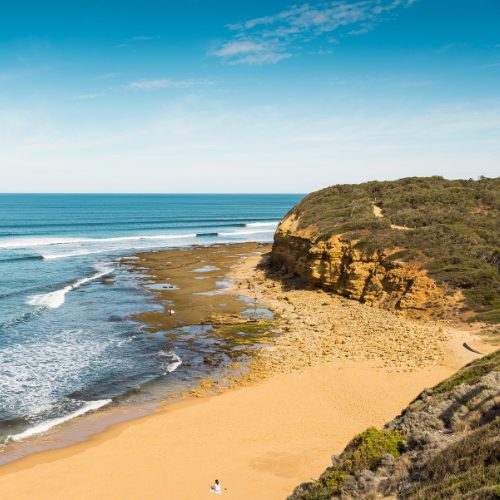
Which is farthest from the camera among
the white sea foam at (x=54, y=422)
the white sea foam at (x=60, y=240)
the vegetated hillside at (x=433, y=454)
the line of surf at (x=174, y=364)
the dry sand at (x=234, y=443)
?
the white sea foam at (x=60, y=240)

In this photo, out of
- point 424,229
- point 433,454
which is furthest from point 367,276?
point 433,454

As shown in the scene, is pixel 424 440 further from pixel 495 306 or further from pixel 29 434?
pixel 495 306

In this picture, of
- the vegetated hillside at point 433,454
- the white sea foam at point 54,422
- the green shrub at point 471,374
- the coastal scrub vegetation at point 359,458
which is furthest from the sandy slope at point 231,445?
the green shrub at point 471,374

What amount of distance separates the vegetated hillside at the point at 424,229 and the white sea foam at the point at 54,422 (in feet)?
60.2

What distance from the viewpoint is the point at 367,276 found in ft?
89.0

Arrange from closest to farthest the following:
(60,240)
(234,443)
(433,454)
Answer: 1. (433,454)
2. (234,443)
3. (60,240)

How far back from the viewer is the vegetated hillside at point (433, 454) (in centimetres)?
534

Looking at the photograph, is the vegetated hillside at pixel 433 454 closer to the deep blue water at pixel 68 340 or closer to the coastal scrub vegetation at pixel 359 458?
the coastal scrub vegetation at pixel 359 458

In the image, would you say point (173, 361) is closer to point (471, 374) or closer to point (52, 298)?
point (471, 374)

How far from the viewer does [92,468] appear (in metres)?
11.7

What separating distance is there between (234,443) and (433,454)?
7919mm

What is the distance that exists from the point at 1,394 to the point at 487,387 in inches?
728

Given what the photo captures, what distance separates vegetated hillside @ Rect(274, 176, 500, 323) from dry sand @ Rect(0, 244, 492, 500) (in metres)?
7.58

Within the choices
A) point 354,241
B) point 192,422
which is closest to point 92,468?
point 192,422
